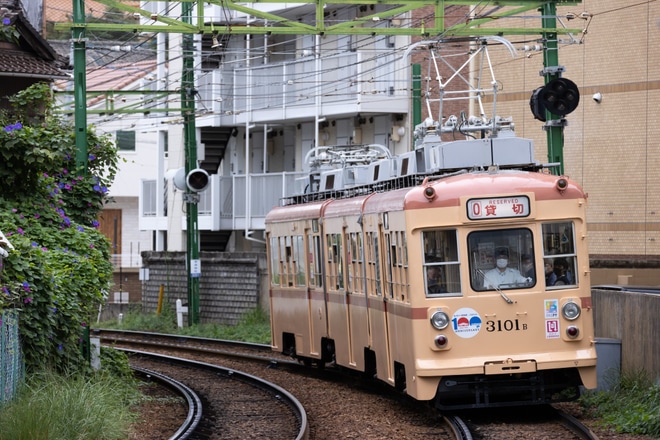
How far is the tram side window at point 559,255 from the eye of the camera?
45.8 ft

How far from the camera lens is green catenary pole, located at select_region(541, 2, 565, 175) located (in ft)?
59.1

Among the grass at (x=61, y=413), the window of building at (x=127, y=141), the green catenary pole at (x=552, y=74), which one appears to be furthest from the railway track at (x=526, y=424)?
the window of building at (x=127, y=141)

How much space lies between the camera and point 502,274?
13898 mm

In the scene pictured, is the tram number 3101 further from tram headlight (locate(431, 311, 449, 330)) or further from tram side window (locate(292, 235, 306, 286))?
tram side window (locate(292, 235, 306, 286))

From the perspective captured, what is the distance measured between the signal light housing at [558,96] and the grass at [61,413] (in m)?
7.13

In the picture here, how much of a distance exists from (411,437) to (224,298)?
19610mm

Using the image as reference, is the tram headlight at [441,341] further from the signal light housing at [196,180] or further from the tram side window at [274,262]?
the signal light housing at [196,180]

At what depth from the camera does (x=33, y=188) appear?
17422 mm

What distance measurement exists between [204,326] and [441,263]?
1802 centimetres

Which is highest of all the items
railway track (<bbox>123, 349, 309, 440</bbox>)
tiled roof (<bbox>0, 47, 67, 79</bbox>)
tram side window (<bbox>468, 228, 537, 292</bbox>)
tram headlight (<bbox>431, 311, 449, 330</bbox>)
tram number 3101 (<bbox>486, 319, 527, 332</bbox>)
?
tiled roof (<bbox>0, 47, 67, 79</bbox>)

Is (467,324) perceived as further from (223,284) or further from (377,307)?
(223,284)

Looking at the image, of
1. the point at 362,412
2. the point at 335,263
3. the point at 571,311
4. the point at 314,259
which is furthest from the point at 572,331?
the point at 314,259

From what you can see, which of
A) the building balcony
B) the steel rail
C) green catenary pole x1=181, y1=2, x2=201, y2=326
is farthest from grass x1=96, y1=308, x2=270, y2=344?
the steel rail

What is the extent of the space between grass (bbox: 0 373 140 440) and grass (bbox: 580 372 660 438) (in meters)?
5.18
